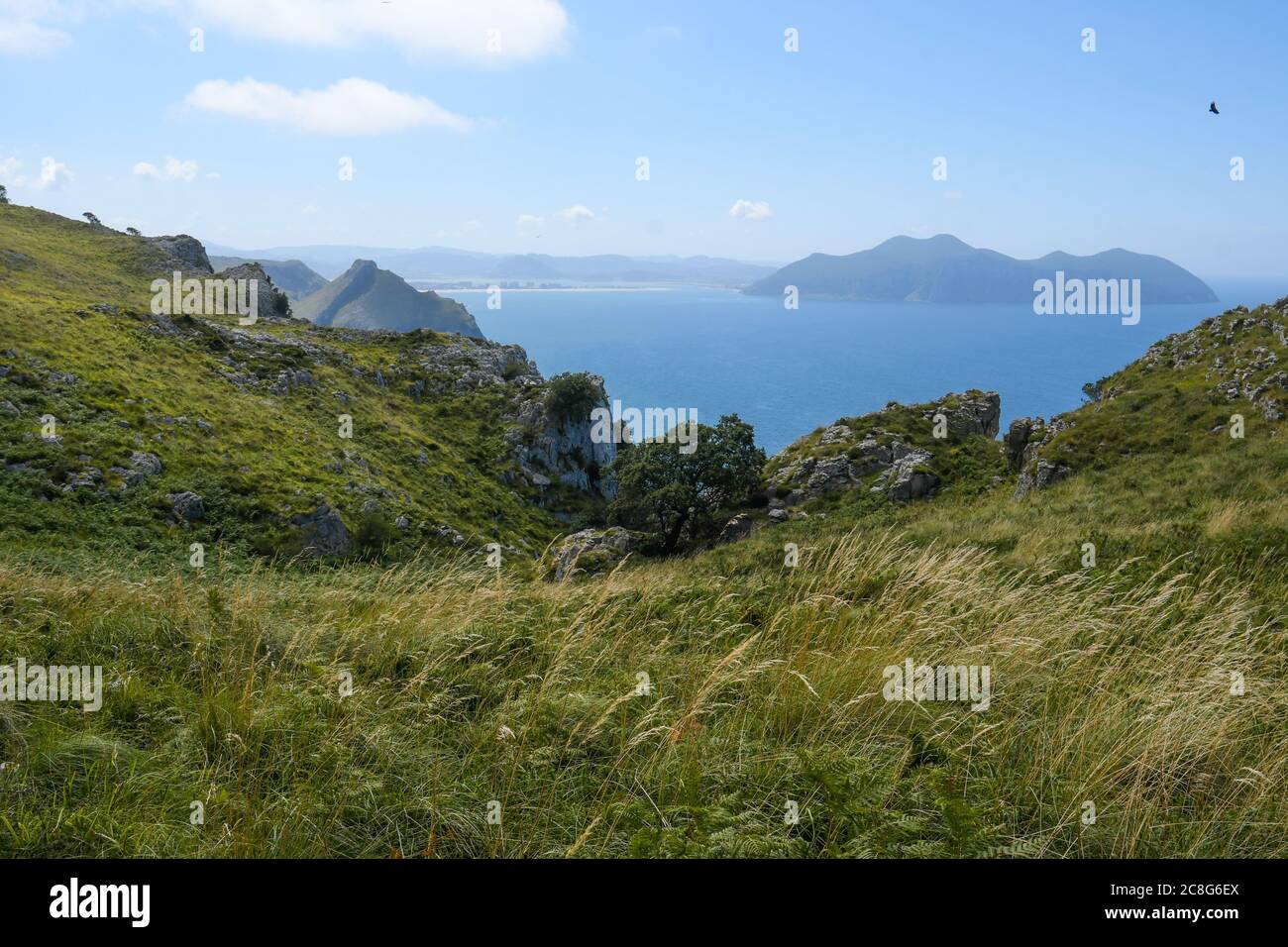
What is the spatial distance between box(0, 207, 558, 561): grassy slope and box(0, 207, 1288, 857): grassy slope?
34.9 feet

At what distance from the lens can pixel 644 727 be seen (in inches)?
173

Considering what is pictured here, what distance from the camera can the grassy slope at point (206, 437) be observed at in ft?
98.8

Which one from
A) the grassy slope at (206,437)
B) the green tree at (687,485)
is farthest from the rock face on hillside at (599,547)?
the grassy slope at (206,437)

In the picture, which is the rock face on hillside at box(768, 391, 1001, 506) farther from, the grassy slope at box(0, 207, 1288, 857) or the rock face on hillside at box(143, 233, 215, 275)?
the rock face on hillside at box(143, 233, 215, 275)

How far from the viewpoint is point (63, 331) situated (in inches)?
1764

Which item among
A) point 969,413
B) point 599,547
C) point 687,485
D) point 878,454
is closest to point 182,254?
point 687,485

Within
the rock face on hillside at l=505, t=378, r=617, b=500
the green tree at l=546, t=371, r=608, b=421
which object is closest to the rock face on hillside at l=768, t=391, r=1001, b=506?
the rock face on hillside at l=505, t=378, r=617, b=500

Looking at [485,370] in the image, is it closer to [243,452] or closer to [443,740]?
[243,452]

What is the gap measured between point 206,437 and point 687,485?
102 feet

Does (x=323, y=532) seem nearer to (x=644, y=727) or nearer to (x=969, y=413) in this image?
(x=644, y=727)

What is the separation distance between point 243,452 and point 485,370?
4602 centimetres

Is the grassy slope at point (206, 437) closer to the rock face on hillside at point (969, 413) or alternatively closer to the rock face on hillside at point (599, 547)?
the rock face on hillside at point (599, 547)

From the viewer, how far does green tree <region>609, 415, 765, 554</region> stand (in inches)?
1813
